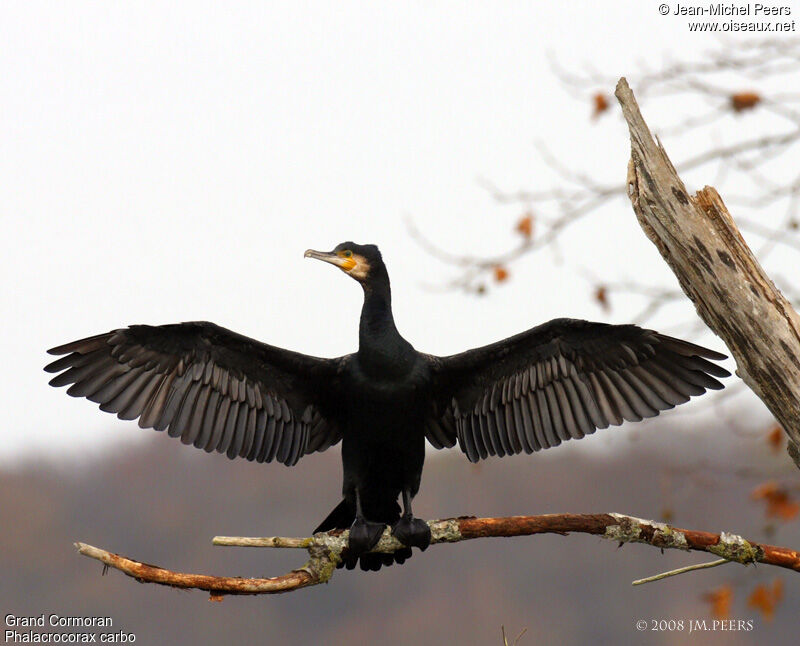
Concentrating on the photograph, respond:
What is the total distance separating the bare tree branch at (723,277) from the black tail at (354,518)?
1.76m

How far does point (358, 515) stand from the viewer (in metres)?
4.56

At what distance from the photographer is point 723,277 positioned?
3.71 m

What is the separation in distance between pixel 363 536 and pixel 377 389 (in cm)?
68

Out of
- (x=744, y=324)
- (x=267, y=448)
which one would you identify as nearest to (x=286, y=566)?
(x=267, y=448)

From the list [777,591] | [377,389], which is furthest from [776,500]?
[377,389]

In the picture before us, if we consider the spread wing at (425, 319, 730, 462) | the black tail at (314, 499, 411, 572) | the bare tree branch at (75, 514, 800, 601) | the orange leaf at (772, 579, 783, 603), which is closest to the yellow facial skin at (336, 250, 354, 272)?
the spread wing at (425, 319, 730, 462)

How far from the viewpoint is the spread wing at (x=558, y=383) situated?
4.77 meters

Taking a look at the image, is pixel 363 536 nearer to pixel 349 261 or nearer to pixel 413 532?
pixel 413 532

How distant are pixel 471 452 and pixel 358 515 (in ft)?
2.67

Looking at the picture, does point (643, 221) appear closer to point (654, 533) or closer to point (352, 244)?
point (654, 533)

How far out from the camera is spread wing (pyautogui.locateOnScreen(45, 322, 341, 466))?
4.72 metres

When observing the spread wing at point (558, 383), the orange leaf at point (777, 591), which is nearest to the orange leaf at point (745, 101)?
the spread wing at point (558, 383)

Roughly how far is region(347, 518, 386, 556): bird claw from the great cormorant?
32mm

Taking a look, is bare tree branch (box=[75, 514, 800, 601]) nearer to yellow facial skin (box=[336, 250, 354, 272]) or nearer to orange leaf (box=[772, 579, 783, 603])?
yellow facial skin (box=[336, 250, 354, 272])
